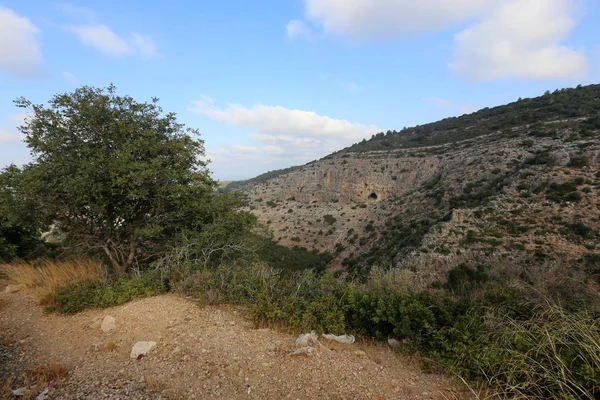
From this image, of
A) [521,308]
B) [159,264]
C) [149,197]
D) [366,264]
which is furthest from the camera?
[366,264]

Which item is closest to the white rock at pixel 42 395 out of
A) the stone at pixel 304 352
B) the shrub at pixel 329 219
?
the stone at pixel 304 352

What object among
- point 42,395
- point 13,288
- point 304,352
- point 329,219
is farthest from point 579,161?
point 13,288

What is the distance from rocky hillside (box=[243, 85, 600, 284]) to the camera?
17.7 m

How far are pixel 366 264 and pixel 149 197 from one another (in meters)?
21.7

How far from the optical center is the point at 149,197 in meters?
7.26

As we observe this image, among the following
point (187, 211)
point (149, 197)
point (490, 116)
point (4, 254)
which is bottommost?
point (4, 254)

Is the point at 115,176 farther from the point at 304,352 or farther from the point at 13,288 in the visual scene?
the point at 304,352

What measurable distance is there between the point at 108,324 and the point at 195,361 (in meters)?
2.01

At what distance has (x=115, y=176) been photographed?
644cm

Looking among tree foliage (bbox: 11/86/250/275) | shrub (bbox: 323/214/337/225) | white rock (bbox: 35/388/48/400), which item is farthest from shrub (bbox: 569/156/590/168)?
white rock (bbox: 35/388/48/400)

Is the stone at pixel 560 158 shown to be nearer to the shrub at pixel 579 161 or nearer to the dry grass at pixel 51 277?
the shrub at pixel 579 161

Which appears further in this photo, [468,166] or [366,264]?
[468,166]

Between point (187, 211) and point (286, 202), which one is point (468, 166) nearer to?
point (286, 202)

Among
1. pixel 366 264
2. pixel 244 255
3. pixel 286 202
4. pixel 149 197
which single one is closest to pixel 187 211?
pixel 149 197
